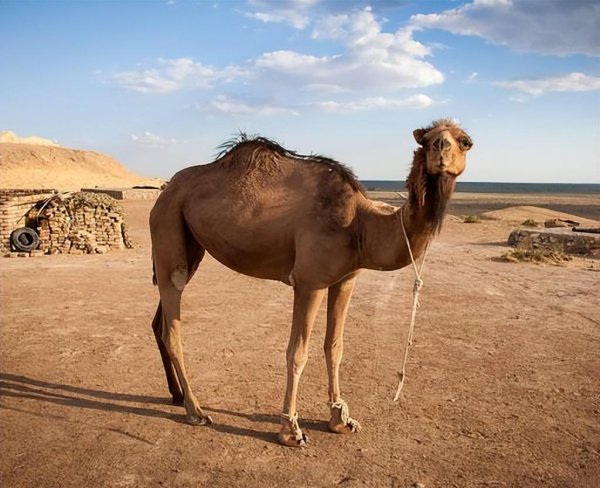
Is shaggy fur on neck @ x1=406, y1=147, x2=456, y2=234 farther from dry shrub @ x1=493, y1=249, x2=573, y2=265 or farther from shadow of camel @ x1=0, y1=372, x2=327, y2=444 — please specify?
dry shrub @ x1=493, y1=249, x2=573, y2=265

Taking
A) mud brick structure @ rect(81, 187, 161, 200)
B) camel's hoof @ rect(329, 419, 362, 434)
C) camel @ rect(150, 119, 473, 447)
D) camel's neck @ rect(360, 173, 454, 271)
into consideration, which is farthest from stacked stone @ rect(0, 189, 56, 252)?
mud brick structure @ rect(81, 187, 161, 200)

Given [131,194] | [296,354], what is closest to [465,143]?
[296,354]

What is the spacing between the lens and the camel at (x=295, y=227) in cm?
384

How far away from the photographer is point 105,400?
5.28 meters

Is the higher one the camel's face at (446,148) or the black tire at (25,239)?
the camel's face at (446,148)

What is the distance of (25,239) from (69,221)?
4.28ft

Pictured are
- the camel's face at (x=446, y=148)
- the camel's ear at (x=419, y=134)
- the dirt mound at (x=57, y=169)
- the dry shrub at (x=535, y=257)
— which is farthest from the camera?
the dirt mound at (x=57, y=169)

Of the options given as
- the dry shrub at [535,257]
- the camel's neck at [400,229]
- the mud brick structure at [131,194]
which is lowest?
the dry shrub at [535,257]

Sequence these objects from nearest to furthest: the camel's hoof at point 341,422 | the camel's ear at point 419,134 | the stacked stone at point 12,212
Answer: the camel's ear at point 419,134 → the camel's hoof at point 341,422 → the stacked stone at point 12,212

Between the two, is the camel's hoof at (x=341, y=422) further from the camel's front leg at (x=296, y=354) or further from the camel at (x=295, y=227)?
the camel's front leg at (x=296, y=354)

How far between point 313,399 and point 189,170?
263 centimetres

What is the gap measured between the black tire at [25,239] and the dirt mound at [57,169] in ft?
139

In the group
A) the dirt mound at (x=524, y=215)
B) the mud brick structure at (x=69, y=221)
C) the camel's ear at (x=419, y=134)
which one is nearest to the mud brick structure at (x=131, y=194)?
→ the mud brick structure at (x=69, y=221)

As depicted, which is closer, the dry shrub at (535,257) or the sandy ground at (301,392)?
the sandy ground at (301,392)
